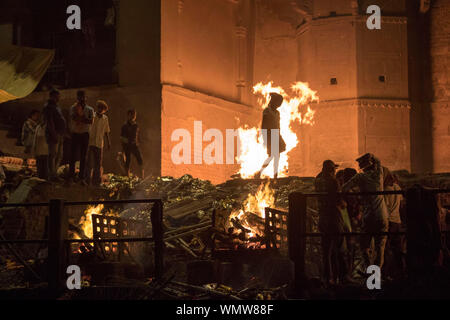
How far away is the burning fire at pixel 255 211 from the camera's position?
15028 mm

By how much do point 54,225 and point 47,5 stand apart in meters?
16.0

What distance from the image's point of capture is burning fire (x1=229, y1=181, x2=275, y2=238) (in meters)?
15.0

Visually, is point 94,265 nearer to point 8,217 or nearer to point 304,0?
point 8,217

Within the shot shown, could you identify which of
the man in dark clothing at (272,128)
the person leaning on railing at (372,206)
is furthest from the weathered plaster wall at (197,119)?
the person leaning on railing at (372,206)

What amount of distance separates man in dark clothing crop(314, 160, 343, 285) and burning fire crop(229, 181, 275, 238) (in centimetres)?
281

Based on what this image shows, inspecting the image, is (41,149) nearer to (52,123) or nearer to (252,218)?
(52,123)

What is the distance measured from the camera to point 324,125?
26.8 m

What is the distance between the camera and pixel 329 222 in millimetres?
11148

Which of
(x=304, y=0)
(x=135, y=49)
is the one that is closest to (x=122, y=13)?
(x=135, y=49)

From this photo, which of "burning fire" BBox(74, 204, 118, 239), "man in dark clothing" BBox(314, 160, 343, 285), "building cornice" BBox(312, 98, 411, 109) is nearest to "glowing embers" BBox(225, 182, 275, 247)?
"man in dark clothing" BBox(314, 160, 343, 285)

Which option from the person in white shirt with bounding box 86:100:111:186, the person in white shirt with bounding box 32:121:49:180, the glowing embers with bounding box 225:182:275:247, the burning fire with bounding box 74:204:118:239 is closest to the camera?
the glowing embers with bounding box 225:182:275:247

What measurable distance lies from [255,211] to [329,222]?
5.70 meters

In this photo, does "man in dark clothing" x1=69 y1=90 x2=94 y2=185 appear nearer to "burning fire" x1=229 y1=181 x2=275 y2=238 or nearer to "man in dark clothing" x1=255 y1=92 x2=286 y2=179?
"burning fire" x1=229 y1=181 x2=275 y2=238

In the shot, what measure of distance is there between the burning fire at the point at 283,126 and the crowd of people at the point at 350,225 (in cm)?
1474
